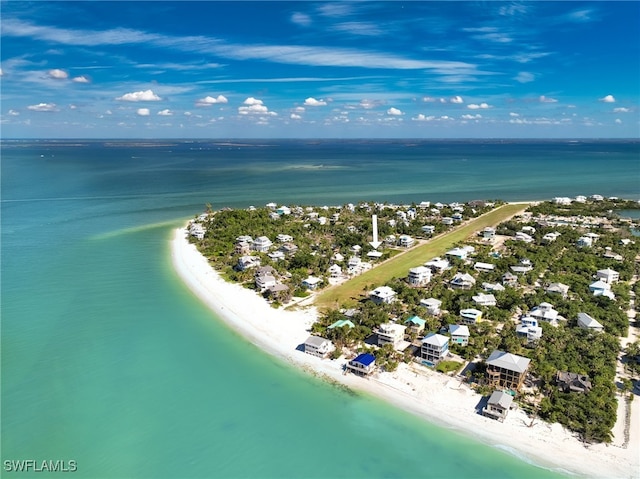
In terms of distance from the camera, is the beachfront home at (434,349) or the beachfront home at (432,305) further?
the beachfront home at (432,305)

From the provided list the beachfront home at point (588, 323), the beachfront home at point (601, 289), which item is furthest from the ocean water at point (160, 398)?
the beachfront home at point (601, 289)

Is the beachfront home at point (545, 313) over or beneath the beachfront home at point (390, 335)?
over

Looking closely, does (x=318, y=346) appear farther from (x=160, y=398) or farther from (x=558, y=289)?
(x=558, y=289)

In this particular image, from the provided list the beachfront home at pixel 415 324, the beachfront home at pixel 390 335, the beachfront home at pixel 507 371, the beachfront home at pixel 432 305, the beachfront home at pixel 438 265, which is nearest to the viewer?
the beachfront home at pixel 507 371

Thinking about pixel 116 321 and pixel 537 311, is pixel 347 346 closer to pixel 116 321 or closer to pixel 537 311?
pixel 537 311

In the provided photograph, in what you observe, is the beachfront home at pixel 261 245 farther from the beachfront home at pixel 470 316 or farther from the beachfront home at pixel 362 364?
the beachfront home at pixel 362 364

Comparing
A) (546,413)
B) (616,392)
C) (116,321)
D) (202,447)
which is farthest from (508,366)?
(116,321)
